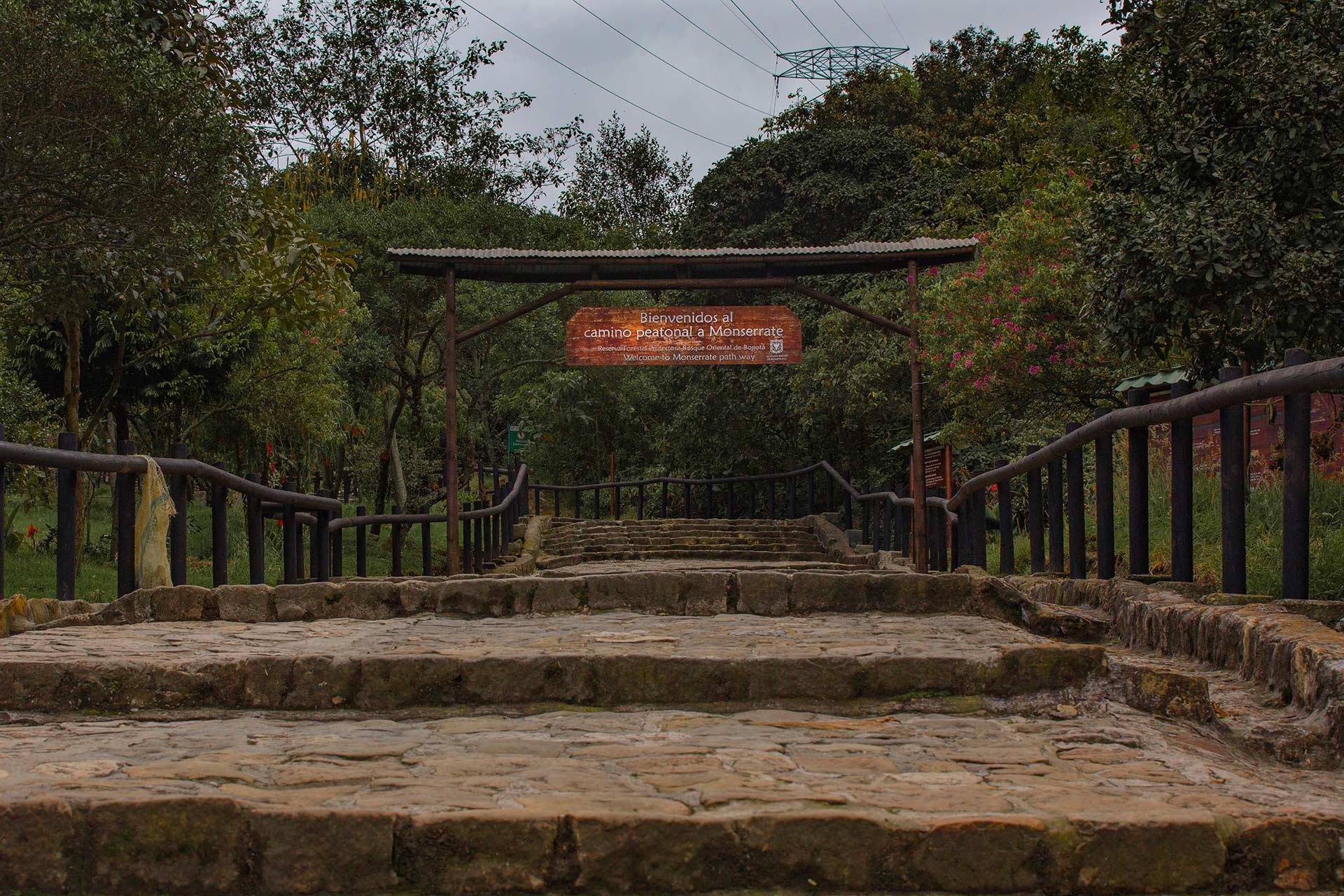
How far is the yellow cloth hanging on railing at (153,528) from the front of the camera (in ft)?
19.5

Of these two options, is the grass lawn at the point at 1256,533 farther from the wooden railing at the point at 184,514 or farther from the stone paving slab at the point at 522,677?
the wooden railing at the point at 184,514

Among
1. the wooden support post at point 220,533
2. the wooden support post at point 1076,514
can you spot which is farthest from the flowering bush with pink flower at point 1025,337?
the wooden support post at point 220,533

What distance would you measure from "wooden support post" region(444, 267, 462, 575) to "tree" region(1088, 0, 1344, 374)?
5983mm

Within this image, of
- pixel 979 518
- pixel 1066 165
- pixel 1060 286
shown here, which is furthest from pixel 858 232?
pixel 979 518

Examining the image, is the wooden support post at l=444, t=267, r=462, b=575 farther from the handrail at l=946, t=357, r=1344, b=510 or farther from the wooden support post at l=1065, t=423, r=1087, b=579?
the wooden support post at l=1065, t=423, r=1087, b=579

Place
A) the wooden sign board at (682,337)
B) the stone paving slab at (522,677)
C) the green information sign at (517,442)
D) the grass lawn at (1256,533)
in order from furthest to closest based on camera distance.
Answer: the green information sign at (517,442)
the wooden sign board at (682,337)
the grass lawn at (1256,533)
the stone paving slab at (522,677)

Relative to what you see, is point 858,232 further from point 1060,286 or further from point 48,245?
point 48,245

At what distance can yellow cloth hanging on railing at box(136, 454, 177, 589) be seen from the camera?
19.5 feet

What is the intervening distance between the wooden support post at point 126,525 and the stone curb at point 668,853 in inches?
146

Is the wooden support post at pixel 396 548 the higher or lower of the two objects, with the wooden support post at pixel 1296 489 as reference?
lower

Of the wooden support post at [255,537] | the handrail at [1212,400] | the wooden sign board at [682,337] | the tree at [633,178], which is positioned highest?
the tree at [633,178]

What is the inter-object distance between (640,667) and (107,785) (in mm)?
1596

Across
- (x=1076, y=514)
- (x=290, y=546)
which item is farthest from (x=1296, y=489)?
(x=290, y=546)

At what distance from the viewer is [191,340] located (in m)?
14.5
